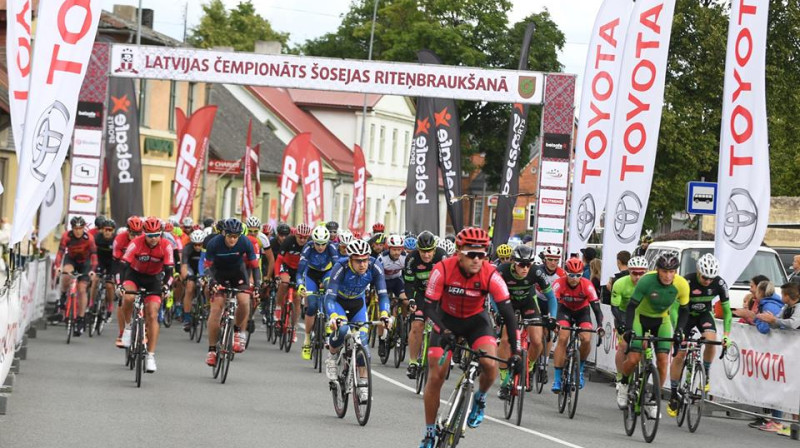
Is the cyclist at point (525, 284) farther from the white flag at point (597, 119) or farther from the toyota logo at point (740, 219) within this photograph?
the white flag at point (597, 119)

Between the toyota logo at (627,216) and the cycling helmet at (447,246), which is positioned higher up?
the toyota logo at (627,216)

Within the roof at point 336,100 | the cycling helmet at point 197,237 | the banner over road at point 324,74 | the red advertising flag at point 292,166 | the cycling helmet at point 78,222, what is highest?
the roof at point 336,100

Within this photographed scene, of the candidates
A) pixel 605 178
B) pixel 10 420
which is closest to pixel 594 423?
pixel 10 420

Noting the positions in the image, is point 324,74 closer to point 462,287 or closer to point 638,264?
point 638,264

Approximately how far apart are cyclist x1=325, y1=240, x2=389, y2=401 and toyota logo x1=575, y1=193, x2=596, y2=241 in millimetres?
8359

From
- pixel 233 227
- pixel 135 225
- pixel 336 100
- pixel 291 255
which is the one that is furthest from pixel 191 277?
pixel 336 100

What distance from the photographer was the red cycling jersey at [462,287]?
39.1 feet

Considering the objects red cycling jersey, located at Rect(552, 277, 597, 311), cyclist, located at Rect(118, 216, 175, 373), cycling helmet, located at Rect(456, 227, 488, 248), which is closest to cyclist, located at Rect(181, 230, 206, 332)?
cyclist, located at Rect(118, 216, 175, 373)

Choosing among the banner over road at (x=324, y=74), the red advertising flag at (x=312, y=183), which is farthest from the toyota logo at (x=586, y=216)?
the red advertising flag at (x=312, y=183)

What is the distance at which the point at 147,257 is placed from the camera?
690 inches

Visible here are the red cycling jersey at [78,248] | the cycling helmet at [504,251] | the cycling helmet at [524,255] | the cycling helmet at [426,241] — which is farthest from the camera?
the red cycling jersey at [78,248]

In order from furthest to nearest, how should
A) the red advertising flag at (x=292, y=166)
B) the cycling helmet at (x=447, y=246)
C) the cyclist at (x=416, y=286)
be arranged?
the red advertising flag at (x=292, y=166), the cycling helmet at (x=447, y=246), the cyclist at (x=416, y=286)

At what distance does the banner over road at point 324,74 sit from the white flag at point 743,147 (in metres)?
10.3

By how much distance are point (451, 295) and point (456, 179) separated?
18915 millimetres
